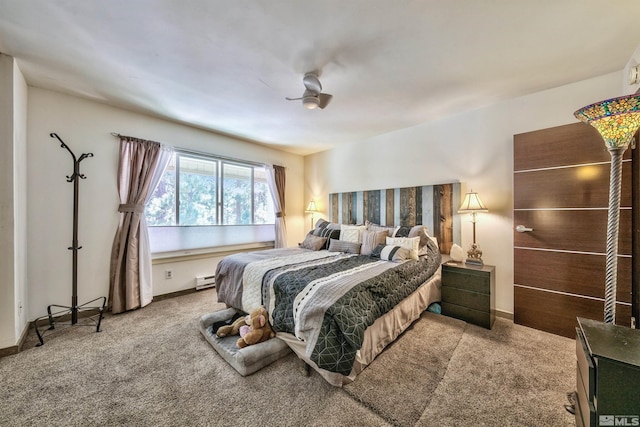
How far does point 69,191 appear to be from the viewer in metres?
2.61

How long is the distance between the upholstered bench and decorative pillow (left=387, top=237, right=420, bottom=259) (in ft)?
5.55

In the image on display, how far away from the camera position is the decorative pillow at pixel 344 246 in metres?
3.15

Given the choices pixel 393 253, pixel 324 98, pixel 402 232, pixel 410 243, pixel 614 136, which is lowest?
pixel 393 253

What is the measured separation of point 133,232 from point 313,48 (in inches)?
117

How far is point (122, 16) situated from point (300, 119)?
1972 millimetres

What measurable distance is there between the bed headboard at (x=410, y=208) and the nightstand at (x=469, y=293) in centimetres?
54

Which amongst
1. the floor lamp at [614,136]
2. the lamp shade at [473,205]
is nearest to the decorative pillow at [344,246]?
the lamp shade at [473,205]

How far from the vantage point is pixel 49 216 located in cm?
250

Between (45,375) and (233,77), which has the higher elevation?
(233,77)

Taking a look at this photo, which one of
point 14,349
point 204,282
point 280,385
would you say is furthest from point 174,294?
point 280,385

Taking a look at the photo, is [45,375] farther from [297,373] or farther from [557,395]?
[557,395]

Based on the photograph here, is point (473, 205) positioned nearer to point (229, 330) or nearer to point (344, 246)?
point (344, 246)

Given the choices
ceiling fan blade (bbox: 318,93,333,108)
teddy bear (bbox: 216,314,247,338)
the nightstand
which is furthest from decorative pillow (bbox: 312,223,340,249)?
ceiling fan blade (bbox: 318,93,333,108)

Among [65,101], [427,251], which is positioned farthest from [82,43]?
[427,251]
